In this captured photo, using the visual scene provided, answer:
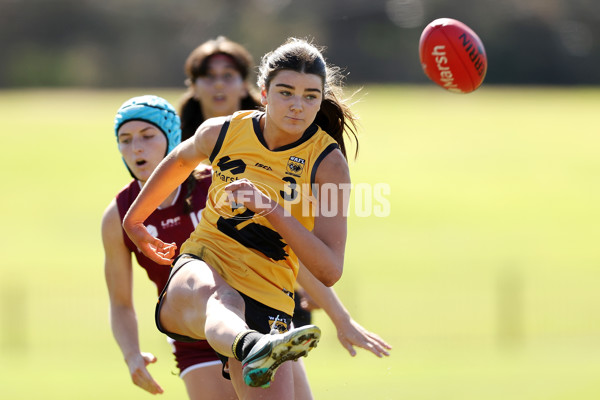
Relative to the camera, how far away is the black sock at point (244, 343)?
4.28 metres

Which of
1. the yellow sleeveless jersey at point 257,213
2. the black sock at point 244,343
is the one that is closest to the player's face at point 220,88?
the yellow sleeveless jersey at point 257,213

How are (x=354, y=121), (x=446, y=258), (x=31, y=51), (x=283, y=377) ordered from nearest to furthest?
(x=283, y=377) → (x=354, y=121) → (x=446, y=258) → (x=31, y=51)

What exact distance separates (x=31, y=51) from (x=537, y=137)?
34.3 meters

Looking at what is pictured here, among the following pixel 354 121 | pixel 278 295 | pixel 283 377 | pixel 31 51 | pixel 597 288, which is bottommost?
pixel 597 288

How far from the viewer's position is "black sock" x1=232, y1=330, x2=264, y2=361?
4279 mm

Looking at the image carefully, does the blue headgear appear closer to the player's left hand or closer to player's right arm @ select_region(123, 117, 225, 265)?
player's right arm @ select_region(123, 117, 225, 265)

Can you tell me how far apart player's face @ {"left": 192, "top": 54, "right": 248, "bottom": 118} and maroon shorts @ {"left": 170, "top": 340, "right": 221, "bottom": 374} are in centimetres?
249

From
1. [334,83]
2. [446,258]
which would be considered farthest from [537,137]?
[334,83]

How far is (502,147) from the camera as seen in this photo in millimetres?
60094

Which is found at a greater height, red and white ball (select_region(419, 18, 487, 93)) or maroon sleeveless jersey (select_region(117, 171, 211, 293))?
red and white ball (select_region(419, 18, 487, 93))

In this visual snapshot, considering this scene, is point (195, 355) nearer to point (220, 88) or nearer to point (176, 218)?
point (176, 218)

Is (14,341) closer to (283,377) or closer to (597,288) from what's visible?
(597,288)

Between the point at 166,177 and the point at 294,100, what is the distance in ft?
2.74

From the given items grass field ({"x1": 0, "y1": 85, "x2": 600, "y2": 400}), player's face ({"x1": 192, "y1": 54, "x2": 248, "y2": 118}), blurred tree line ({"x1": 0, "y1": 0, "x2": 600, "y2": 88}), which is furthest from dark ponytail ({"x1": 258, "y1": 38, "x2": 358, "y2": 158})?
blurred tree line ({"x1": 0, "y1": 0, "x2": 600, "y2": 88})
